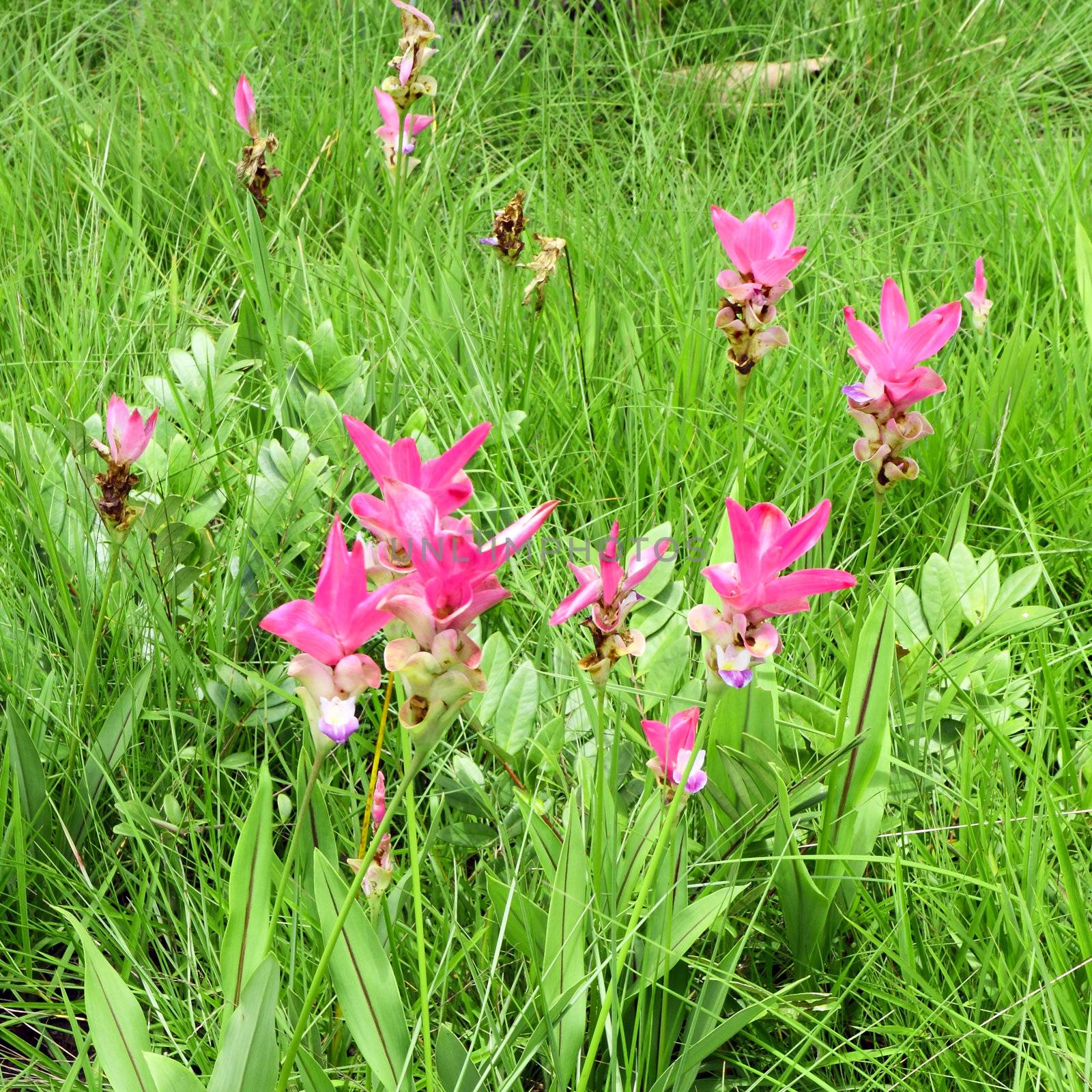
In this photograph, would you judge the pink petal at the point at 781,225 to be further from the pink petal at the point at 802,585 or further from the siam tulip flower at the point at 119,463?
the siam tulip flower at the point at 119,463

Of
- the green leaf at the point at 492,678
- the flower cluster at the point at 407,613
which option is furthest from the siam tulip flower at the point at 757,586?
the green leaf at the point at 492,678

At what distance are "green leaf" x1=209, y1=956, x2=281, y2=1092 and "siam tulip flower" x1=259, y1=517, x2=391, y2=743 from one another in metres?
Answer: 0.17

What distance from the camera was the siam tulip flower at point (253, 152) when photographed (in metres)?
1.43

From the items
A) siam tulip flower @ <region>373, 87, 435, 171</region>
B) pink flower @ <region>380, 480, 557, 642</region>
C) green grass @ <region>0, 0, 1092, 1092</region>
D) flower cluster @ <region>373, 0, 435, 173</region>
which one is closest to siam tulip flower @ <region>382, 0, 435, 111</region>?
flower cluster @ <region>373, 0, 435, 173</region>

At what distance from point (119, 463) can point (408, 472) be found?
438 mm

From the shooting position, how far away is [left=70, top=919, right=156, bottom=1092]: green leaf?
0.68 m

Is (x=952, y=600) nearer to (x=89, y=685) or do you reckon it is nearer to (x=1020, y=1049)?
(x=1020, y=1049)

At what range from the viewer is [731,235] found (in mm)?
903

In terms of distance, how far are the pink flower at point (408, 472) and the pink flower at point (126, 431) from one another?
46cm

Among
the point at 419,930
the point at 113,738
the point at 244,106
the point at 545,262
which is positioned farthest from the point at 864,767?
the point at 244,106

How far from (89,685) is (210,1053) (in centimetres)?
37

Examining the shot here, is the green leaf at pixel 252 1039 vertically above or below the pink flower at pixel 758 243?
below

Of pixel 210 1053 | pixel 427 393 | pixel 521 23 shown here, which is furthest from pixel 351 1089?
pixel 521 23

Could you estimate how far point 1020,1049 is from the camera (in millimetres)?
760
